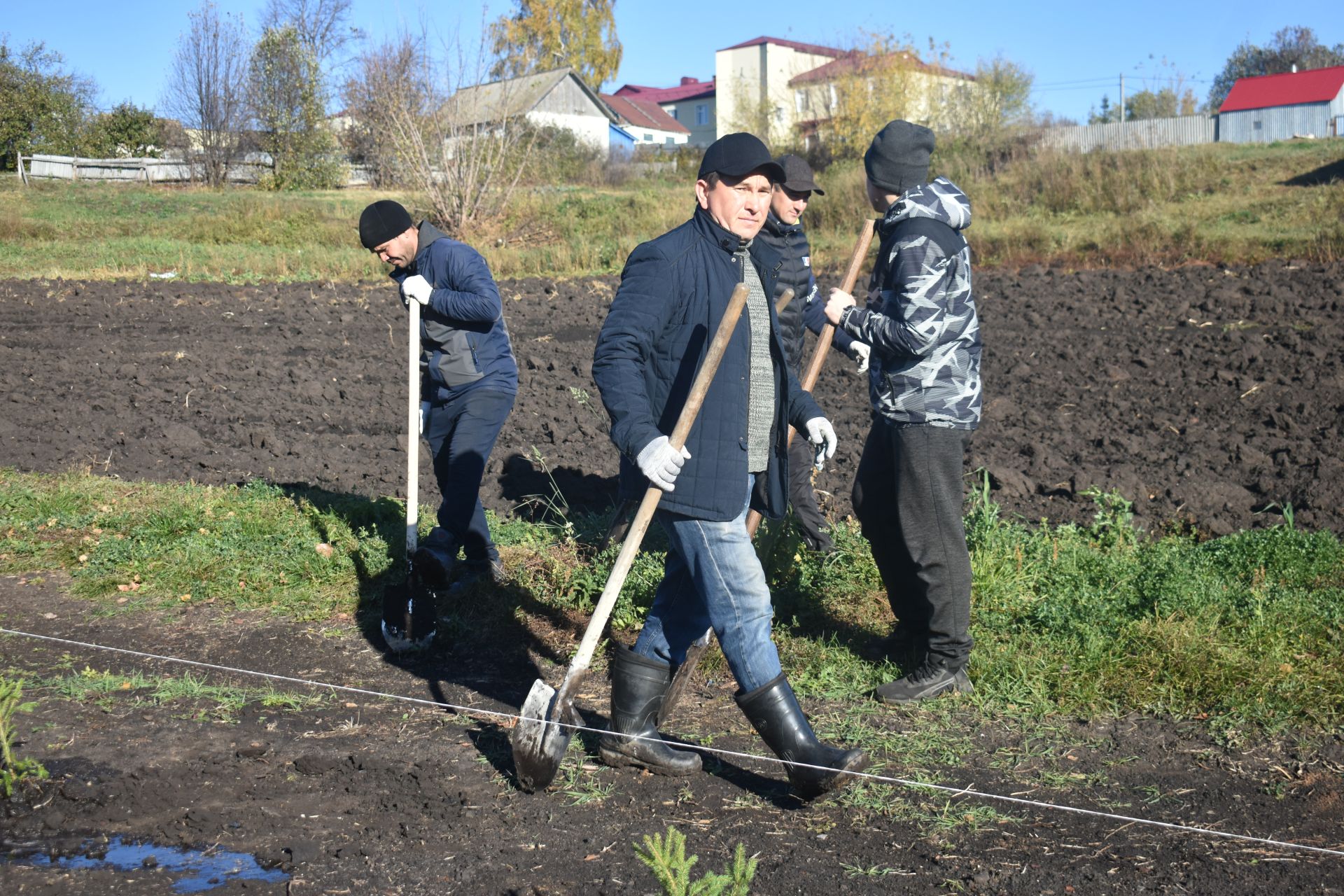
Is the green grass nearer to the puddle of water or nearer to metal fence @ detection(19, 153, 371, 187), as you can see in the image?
the puddle of water

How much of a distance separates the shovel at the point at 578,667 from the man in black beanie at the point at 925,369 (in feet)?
2.97

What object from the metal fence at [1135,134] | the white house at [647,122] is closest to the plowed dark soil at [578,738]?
the metal fence at [1135,134]

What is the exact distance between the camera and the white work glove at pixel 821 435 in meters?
3.92

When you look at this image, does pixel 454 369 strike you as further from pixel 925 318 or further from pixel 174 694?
pixel 925 318

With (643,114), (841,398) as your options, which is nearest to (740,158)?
(841,398)

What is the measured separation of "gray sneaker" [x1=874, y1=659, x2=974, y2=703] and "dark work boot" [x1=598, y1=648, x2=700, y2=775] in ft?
3.04

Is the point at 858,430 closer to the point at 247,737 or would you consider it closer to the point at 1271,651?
the point at 1271,651

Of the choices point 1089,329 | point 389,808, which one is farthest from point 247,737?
point 1089,329

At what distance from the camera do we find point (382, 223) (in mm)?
5469

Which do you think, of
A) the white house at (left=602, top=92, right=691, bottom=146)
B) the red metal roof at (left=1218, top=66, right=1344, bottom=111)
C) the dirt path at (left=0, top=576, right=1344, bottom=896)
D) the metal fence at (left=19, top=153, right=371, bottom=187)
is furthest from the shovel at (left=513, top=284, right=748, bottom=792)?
the white house at (left=602, top=92, right=691, bottom=146)

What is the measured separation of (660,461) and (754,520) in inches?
57.4

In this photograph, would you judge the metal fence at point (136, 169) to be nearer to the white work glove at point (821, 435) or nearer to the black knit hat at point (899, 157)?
the black knit hat at point (899, 157)

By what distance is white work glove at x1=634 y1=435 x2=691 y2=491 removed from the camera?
3299 mm

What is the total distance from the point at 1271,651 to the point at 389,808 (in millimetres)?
3329
